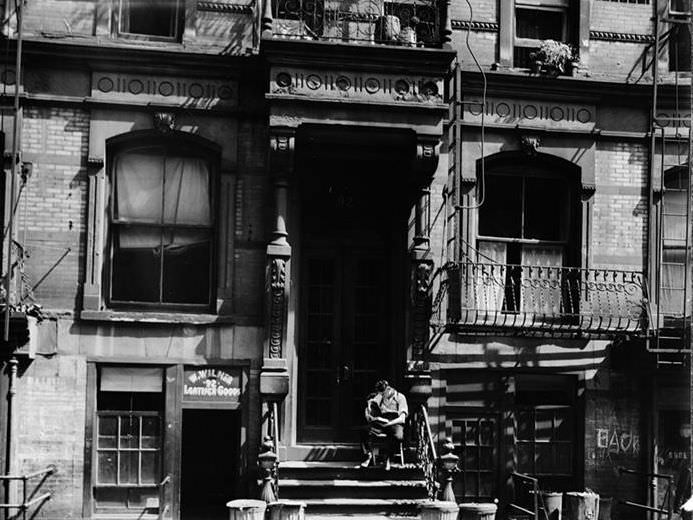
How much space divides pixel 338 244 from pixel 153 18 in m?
4.43

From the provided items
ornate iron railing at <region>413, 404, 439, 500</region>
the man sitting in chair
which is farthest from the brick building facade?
the man sitting in chair

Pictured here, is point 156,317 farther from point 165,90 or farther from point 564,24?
point 564,24

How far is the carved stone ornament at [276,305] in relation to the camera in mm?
15992

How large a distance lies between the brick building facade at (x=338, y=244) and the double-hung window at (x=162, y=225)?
0.03 m

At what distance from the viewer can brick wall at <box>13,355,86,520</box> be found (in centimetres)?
1538

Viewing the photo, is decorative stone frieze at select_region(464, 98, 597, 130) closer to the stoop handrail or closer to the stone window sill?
the stone window sill

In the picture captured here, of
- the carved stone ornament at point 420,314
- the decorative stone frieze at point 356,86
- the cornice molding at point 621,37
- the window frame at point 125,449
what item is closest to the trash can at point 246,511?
the window frame at point 125,449

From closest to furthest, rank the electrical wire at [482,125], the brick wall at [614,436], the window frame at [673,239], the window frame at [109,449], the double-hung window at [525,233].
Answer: the window frame at [109,449]
the electrical wire at [482,125]
the brick wall at [614,436]
the double-hung window at [525,233]
the window frame at [673,239]

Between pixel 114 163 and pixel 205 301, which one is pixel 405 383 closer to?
pixel 205 301

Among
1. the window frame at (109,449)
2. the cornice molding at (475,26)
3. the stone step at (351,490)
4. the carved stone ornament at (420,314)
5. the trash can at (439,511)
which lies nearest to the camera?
the trash can at (439,511)

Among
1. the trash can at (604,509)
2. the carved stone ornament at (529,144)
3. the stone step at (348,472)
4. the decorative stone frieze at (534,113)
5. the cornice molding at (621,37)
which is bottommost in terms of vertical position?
the trash can at (604,509)

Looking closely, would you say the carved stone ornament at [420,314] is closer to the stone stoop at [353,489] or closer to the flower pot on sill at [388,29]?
the stone stoop at [353,489]

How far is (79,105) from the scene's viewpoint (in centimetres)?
1602

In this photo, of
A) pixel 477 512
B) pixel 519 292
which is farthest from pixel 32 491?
pixel 519 292
